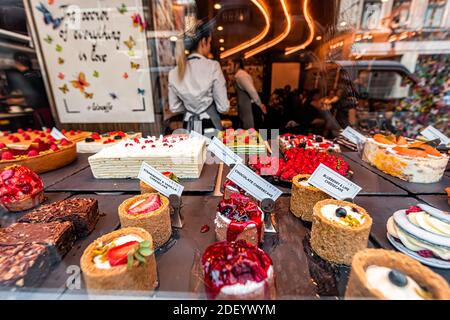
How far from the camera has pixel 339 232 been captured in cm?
94

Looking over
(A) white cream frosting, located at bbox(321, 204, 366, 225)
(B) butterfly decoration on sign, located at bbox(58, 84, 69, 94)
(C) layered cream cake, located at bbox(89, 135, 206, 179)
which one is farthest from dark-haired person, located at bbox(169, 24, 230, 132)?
(A) white cream frosting, located at bbox(321, 204, 366, 225)

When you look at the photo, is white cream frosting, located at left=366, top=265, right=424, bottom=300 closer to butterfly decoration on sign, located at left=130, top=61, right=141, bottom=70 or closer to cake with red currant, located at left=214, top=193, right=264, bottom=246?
cake with red currant, located at left=214, top=193, right=264, bottom=246

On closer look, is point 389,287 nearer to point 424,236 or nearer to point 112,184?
point 424,236

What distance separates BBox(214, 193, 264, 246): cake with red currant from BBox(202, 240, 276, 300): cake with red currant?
20cm

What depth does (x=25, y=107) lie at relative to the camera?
344 cm

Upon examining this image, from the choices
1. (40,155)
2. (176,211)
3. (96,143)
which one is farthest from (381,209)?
(96,143)

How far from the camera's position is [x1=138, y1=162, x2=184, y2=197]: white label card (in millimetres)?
1237

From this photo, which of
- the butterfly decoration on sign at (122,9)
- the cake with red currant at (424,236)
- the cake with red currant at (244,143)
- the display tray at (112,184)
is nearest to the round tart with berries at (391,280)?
the cake with red currant at (424,236)

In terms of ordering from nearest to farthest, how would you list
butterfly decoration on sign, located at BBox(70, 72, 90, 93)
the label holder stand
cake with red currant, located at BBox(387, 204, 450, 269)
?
1. cake with red currant, located at BBox(387, 204, 450, 269)
2. the label holder stand
3. butterfly decoration on sign, located at BBox(70, 72, 90, 93)

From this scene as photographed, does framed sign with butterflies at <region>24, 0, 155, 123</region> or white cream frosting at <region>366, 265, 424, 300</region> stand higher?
framed sign with butterflies at <region>24, 0, 155, 123</region>

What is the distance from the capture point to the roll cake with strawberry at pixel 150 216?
105 cm

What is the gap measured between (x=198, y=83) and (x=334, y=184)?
2300 mm

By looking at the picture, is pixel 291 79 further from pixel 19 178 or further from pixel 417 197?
pixel 19 178
